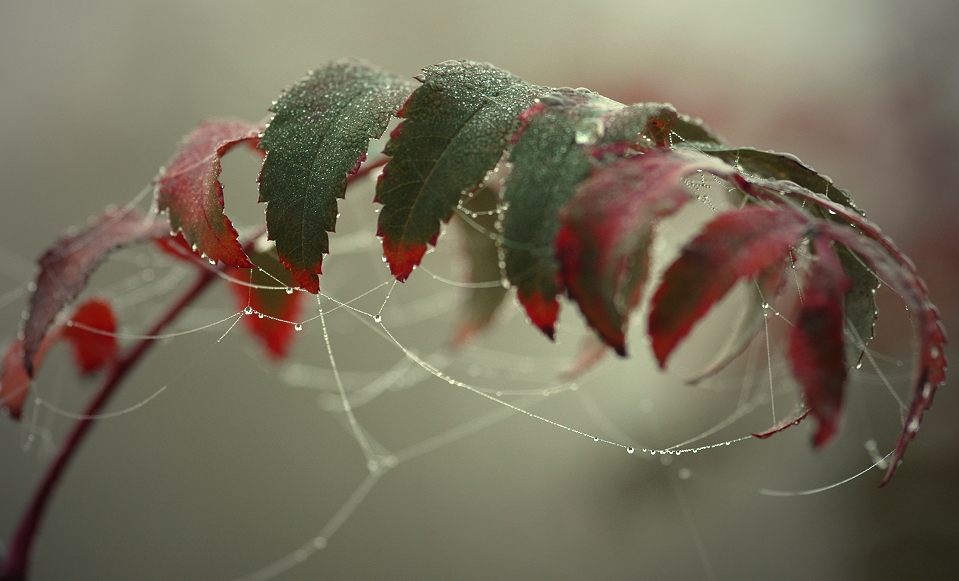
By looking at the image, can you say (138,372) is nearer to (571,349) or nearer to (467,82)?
(571,349)

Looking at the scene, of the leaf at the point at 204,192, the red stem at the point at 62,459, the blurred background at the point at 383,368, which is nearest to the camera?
the leaf at the point at 204,192

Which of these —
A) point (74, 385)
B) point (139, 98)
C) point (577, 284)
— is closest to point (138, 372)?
point (74, 385)

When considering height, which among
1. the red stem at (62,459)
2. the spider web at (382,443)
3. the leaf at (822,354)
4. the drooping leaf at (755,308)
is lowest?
the spider web at (382,443)

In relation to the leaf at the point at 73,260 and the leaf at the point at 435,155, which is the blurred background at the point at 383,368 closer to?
Answer: the leaf at the point at 73,260

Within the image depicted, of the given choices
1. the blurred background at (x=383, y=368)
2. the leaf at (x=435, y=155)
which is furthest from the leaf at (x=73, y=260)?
the blurred background at (x=383, y=368)

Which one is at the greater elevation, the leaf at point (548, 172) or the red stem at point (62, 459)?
the leaf at point (548, 172)

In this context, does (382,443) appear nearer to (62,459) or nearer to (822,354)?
(62,459)

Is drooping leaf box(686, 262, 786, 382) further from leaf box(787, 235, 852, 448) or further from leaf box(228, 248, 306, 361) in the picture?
leaf box(228, 248, 306, 361)

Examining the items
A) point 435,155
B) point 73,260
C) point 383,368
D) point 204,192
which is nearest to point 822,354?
point 435,155
